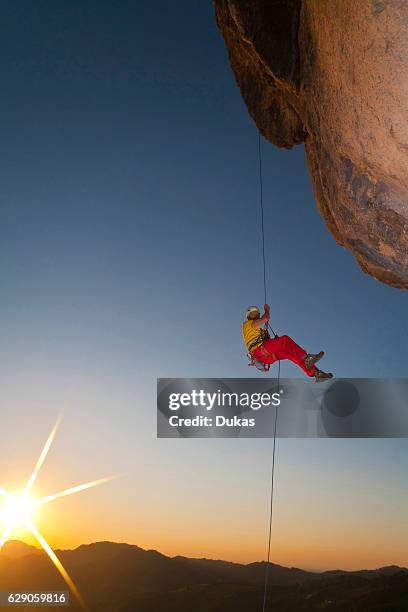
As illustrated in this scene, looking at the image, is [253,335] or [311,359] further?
[253,335]

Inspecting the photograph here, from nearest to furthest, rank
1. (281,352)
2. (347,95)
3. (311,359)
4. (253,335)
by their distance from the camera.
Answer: (347,95), (311,359), (281,352), (253,335)

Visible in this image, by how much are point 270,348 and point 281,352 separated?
0.15 metres

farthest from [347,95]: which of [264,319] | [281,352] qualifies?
[281,352]

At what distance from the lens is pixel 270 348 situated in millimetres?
7730

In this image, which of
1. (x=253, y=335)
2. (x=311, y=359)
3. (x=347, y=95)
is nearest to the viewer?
(x=347, y=95)

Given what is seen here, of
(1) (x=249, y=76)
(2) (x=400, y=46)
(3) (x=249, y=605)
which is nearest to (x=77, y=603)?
(3) (x=249, y=605)

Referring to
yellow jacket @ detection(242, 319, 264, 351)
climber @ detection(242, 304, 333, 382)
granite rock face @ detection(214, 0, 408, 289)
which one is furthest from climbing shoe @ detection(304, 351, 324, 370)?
granite rock face @ detection(214, 0, 408, 289)

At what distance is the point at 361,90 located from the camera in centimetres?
430

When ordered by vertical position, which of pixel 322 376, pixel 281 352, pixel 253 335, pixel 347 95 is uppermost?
pixel 347 95

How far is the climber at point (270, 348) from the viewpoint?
7.53 m

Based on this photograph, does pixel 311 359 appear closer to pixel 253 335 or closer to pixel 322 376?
pixel 322 376

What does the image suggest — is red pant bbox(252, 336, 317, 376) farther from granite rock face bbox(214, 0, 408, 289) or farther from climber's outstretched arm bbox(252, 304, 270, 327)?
granite rock face bbox(214, 0, 408, 289)

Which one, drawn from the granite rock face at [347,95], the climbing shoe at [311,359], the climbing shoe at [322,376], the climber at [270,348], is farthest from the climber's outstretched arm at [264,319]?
the granite rock face at [347,95]

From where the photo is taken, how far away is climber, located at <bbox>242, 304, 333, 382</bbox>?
7.53m
